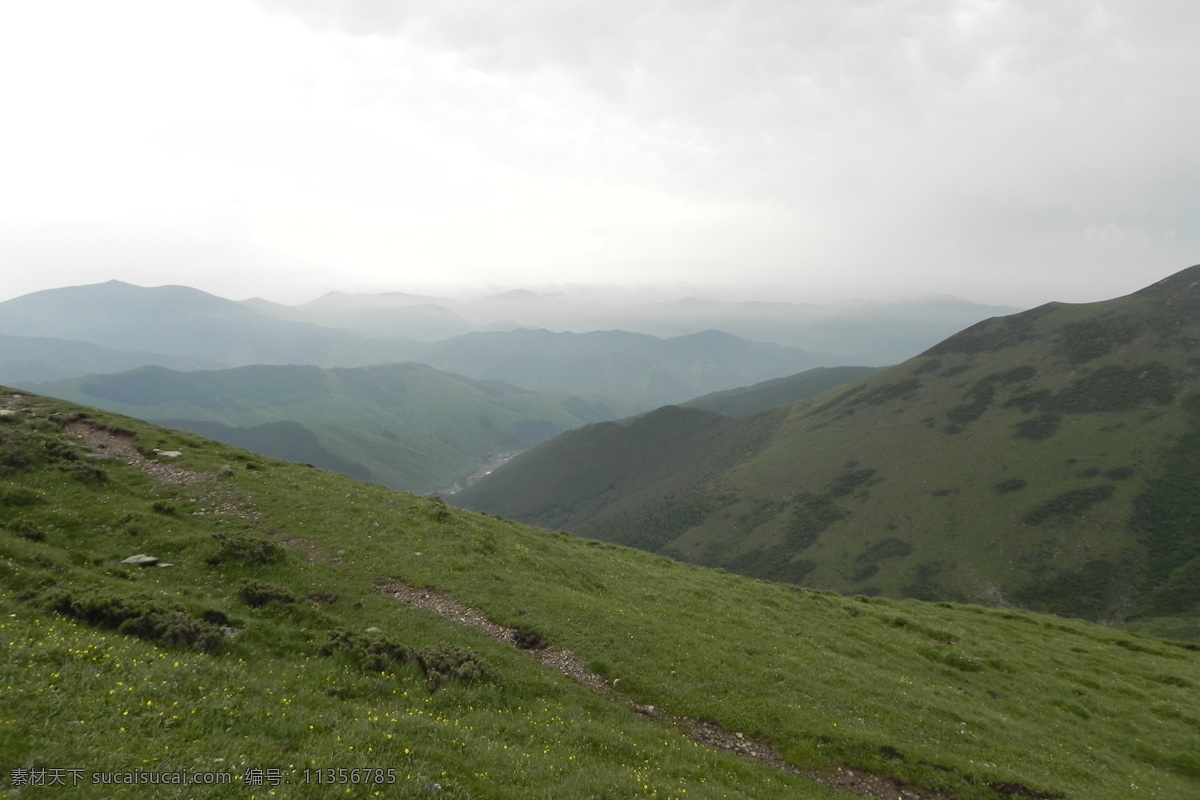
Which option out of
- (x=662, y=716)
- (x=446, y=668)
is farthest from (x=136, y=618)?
(x=662, y=716)

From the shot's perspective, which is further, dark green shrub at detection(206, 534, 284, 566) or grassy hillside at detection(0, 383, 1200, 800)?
dark green shrub at detection(206, 534, 284, 566)

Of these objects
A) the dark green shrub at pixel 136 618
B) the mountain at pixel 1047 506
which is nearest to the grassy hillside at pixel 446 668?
the dark green shrub at pixel 136 618

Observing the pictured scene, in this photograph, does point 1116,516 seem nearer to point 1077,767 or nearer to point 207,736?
point 1077,767

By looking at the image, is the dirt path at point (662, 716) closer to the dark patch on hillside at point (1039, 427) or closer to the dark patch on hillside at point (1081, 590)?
the dark patch on hillside at point (1081, 590)

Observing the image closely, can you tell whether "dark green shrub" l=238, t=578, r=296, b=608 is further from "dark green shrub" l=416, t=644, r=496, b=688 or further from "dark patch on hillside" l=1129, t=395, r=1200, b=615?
"dark patch on hillside" l=1129, t=395, r=1200, b=615

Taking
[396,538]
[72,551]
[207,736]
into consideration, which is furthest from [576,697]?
[72,551]

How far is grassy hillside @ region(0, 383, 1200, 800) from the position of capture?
449 inches

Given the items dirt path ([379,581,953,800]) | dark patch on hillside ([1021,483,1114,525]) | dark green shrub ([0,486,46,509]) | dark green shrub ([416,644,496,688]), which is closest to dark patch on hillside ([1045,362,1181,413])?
dark patch on hillside ([1021,483,1114,525])

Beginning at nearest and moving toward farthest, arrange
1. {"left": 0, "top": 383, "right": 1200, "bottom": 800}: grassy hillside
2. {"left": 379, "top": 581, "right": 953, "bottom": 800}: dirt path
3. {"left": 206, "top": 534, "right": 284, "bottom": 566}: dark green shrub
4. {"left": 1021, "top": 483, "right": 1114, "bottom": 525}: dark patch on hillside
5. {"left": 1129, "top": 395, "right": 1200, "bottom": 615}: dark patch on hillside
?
1. {"left": 0, "top": 383, "right": 1200, "bottom": 800}: grassy hillside
2. {"left": 379, "top": 581, "right": 953, "bottom": 800}: dirt path
3. {"left": 206, "top": 534, "right": 284, "bottom": 566}: dark green shrub
4. {"left": 1129, "top": 395, "right": 1200, "bottom": 615}: dark patch on hillside
5. {"left": 1021, "top": 483, "right": 1114, "bottom": 525}: dark patch on hillside

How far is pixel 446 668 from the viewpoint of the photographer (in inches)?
704

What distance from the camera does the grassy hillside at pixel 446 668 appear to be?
11.4 meters

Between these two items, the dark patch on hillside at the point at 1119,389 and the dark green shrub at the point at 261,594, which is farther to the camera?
the dark patch on hillside at the point at 1119,389

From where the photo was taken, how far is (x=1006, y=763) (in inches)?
808

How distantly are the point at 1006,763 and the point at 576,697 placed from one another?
Result: 17251mm
